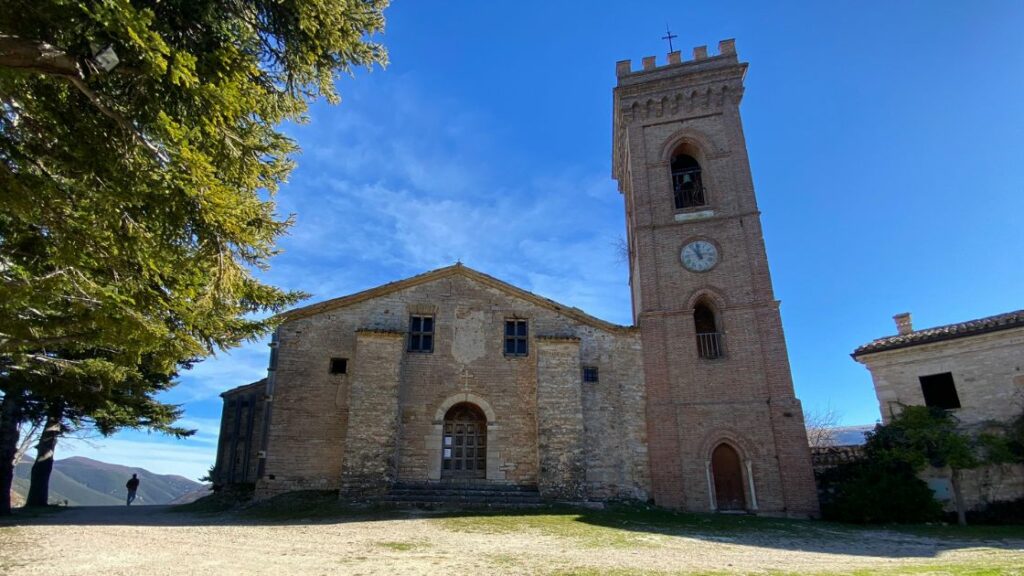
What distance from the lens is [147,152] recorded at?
5797 mm

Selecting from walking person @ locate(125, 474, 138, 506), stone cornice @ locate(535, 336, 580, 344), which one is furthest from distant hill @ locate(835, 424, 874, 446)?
walking person @ locate(125, 474, 138, 506)

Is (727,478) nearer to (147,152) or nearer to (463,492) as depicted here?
(463,492)

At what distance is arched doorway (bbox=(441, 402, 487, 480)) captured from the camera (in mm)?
16875

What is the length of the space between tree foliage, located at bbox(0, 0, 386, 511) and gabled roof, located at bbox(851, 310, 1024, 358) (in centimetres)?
1827

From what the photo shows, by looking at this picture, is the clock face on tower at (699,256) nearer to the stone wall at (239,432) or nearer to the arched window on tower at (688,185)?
the arched window on tower at (688,185)

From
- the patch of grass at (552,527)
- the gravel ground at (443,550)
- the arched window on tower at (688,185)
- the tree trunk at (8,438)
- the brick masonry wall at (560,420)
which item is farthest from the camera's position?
the arched window on tower at (688,185)

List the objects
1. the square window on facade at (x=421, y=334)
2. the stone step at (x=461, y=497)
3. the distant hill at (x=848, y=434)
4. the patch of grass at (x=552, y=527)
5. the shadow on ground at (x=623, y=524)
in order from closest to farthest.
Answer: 1. the patch of grass at (x=552, y=527)
2. the shadow on ground at (x=623, y=524)
3. the stone step at (x=461, y=497)
4. the square window on facade at (x=421, y=334)
5. the distant hill at (x=848, y=434)

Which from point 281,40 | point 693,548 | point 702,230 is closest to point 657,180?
point 702,230

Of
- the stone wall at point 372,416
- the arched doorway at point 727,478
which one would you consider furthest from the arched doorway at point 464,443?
the arched doorway at point 727,478

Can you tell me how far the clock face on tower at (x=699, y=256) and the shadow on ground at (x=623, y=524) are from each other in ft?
26.6

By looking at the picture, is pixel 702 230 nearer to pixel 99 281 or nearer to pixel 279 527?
pixel 279 527

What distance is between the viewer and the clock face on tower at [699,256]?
19.3m

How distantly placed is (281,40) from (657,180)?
52.4 ft

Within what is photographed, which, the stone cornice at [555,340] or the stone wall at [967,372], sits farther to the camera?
the stone cornice at [555,340]
